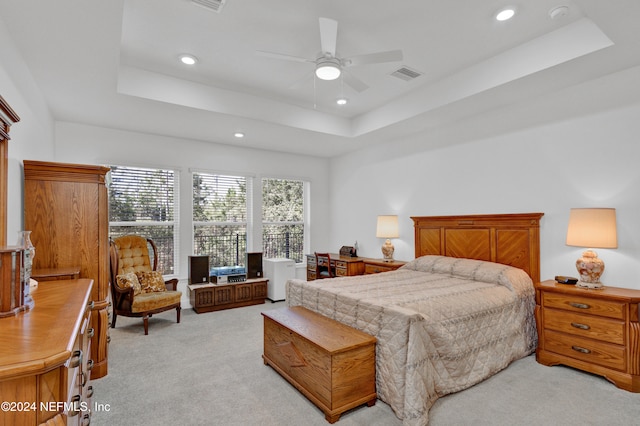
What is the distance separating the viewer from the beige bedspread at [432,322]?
7.48 feet

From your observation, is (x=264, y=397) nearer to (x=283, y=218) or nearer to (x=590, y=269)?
(x=590, y=269)

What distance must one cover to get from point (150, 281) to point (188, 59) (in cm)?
287

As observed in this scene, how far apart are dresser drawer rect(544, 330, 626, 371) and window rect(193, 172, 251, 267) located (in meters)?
4.54

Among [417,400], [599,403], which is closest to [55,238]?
[417,400]

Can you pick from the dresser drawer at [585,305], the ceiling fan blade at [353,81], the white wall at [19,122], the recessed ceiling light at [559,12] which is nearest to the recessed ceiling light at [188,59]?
the white wall at [19,122]

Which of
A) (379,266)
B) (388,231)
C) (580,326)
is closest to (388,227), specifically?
(388,231)

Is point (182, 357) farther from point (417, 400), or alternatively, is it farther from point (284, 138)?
point (284, 138)

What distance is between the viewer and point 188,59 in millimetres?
3357

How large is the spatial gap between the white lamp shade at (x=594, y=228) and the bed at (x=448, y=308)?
56 cm

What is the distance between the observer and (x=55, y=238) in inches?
109

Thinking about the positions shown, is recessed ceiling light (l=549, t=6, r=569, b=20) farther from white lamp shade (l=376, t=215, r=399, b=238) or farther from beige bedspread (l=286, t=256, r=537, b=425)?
white lamp shade (l=376, t=215, r=399, b=238)

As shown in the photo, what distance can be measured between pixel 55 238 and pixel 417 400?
10.1 ft

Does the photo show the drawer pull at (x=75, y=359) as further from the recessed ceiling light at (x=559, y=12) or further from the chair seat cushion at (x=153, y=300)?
the recessed ceiling light at (x=559, y=12)

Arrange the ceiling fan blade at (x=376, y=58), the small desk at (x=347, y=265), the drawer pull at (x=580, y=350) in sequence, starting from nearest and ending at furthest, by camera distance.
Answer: the ceiling fan blade at (x=376, y=58), the drawer pull at (x=580, y=350), the small desk at (x=347, y=265)
